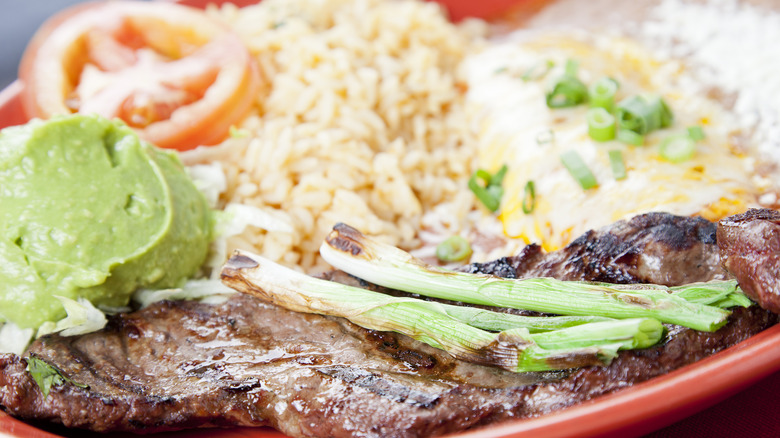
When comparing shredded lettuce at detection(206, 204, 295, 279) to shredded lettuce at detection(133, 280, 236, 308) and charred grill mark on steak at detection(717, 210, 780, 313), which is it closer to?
shredded lettuce at detection(133, 280, 236, 308)

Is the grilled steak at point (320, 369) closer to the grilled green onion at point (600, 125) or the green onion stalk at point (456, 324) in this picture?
the green onion stalk at point (456, 324)

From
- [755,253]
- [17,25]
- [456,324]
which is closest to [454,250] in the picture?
[456,324]

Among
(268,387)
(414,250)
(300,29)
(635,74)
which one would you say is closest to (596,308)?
(268,387)

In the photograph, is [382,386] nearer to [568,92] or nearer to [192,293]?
[192,293]

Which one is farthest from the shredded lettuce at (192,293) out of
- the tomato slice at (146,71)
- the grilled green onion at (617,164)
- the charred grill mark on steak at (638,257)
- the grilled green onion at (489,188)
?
the grilled green onion at (617,164)

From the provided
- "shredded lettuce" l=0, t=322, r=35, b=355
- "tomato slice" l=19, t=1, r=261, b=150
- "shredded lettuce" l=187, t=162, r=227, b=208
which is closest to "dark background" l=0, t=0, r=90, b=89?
"tomato slice" l=19, t=1, r=261, b=150
